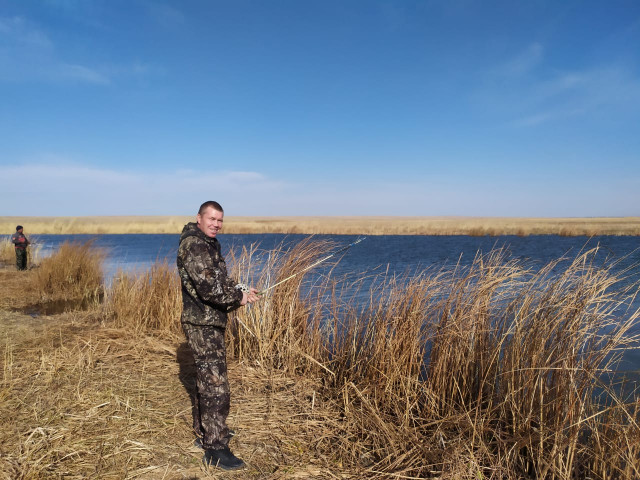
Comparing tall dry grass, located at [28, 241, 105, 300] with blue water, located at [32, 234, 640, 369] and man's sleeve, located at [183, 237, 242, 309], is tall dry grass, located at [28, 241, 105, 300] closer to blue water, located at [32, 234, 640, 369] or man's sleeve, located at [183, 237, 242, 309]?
blue water, located at [32, 234, 640, 369]

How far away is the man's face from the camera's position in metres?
3.20

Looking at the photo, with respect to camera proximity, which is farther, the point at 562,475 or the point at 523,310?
the point at 523,310

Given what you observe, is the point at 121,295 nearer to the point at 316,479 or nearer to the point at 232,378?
the point at 232,378

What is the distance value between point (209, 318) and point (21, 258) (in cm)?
1508

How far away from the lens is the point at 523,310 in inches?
138

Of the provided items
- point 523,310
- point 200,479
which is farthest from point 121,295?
point 523,310

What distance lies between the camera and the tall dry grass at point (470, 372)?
2.92 metres

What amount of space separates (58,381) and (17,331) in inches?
124

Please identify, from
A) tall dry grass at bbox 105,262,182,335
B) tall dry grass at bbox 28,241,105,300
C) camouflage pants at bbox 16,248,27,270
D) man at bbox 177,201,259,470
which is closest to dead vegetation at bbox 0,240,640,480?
man at bbox 177,201,259,470

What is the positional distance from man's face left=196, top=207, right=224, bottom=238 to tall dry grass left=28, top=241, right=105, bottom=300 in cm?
953

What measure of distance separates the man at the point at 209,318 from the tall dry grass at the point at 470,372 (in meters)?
0.88

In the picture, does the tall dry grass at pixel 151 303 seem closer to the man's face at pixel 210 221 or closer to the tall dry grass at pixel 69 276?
the man's face at pixel 210 221

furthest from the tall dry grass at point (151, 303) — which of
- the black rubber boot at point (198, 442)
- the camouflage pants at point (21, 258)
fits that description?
the camouflage pants at point (21, 258)

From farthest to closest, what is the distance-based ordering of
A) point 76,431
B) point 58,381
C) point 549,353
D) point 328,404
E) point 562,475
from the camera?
point 58,381 < point 328,404 < point 76,431 < point 549,353 < point 562,475
